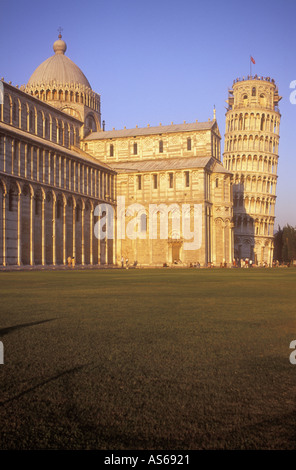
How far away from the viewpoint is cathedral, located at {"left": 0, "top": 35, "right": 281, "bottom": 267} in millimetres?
56969

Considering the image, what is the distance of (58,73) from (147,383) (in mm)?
76782

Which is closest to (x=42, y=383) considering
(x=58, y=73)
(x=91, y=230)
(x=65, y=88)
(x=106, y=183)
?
(x=91, y=230)

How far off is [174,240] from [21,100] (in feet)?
88.0

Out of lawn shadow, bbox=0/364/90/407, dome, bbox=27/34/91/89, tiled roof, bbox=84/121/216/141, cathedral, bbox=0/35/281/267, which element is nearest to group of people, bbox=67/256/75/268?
cathedral, bbox=0/35/281/267

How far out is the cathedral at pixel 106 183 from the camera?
5697cm

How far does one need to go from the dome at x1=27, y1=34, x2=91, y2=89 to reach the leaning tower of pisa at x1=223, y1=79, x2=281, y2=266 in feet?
111

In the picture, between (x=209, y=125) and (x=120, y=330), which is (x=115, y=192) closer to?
(x=209, y=125)

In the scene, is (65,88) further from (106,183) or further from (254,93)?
(254,93)

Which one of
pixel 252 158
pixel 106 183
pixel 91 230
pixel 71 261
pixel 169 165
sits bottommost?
pixel 71 261

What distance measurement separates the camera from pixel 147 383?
17.2 ft

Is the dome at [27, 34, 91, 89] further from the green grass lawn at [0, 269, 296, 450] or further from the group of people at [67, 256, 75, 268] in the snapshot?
the green grass lawn at [0, 269, 296, 450]

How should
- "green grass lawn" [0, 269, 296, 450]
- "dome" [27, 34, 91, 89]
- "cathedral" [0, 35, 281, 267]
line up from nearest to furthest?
"green grass lawn" [0, 269, 296, 450]
"cathedral" [0, 35, 281, 267]
"dome" [27, 34, 91, 89]
